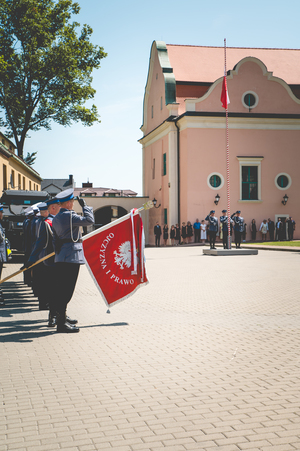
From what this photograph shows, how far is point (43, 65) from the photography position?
36125 millimetres

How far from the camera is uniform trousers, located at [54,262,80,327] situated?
22.5 feet

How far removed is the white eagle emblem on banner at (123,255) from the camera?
7816mm

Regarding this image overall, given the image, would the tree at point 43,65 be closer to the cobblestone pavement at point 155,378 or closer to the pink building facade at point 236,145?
the pink building facade at point 236,145

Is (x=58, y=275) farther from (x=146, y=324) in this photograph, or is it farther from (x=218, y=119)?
(x=218, y=119)

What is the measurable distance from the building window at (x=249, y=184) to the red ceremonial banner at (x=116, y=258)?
2904 centimetres

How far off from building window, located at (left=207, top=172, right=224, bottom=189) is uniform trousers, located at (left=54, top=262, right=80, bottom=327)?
29468mm

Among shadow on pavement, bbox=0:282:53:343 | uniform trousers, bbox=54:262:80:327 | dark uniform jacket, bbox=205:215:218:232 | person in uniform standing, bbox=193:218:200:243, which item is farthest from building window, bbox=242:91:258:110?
uniform trousers, bbox=54:262:80:327

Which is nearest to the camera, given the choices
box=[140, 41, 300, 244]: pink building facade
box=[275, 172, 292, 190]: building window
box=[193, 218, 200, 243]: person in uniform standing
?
box=[193, 218, 200, 243]: person in uniform standing

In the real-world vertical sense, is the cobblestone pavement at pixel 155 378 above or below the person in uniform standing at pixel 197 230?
below

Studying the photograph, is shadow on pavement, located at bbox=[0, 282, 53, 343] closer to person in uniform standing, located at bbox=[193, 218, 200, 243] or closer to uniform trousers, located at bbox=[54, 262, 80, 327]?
uniform trousers, located at bbox=[54, 262, 80, 327]

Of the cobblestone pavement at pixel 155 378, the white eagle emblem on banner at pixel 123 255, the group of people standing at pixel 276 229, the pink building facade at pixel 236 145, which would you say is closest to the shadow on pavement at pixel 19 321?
the cobblestone pavement at pixel 155 378

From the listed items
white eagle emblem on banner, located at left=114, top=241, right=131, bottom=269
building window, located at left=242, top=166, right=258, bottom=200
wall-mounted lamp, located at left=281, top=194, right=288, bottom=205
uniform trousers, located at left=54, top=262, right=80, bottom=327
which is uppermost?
building window, located at left=242, top=166, right=258, bottom=200

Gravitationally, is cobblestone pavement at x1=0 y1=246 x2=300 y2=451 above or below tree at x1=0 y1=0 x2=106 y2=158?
below

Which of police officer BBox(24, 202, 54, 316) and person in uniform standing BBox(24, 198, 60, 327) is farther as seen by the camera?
police officer BBox(24, 202, 54, 316)
